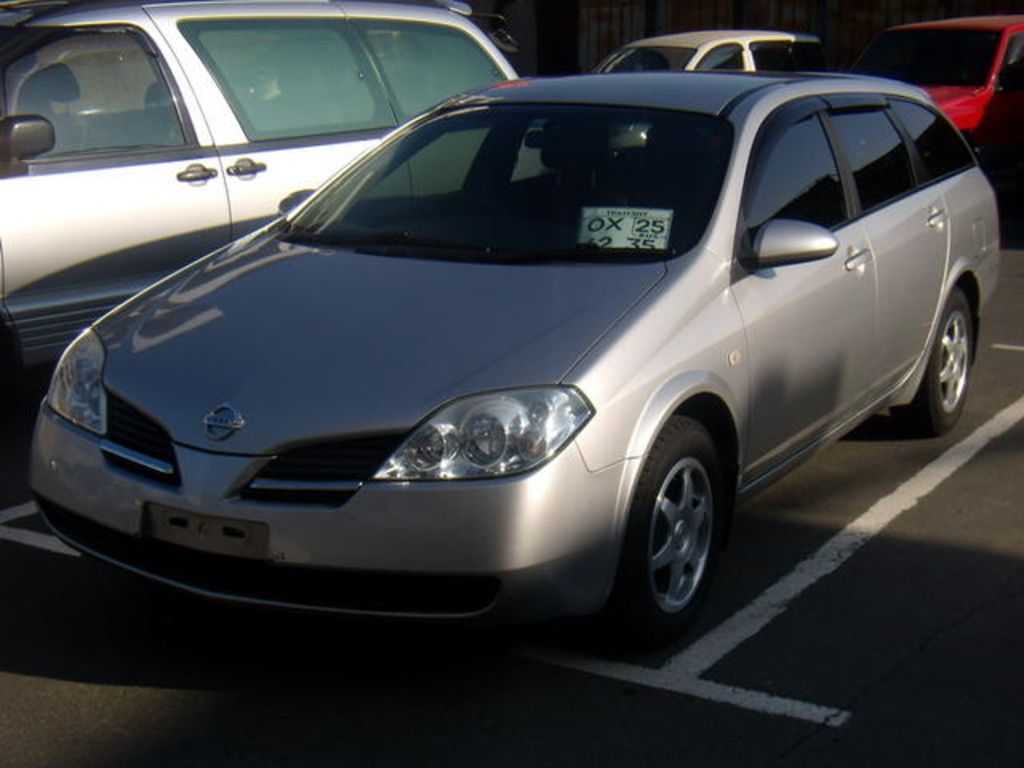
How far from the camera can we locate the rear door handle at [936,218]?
673 centimetres

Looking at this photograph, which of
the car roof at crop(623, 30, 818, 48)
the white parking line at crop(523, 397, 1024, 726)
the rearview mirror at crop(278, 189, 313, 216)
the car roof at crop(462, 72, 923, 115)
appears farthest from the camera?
the car roof at crop(623, 30, 818, 48)

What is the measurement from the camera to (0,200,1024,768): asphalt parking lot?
426cm

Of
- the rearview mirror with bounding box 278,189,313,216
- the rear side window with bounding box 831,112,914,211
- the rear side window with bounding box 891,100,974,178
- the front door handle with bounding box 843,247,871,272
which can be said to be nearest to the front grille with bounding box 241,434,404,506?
the rearview mirror with bounding box 278,189,313,216

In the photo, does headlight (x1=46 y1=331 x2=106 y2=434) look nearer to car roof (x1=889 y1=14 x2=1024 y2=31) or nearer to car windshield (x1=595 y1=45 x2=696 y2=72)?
car roof (x1=889 y1=14 x2=1024 y2=31)

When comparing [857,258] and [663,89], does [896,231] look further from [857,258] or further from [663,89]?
[663,89]

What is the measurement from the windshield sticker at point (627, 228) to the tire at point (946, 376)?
Result: 193 centimetres

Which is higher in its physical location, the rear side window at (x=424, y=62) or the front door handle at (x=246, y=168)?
the rear side window at (x=424, y=62)

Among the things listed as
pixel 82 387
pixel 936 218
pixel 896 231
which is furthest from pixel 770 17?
pixel 82 387

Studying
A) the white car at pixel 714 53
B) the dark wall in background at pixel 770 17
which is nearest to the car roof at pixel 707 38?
the white car at pixel 714 53

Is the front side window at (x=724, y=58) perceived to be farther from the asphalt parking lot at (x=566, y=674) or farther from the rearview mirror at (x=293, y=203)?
the asphalt parking lot at (x=566, y=674)

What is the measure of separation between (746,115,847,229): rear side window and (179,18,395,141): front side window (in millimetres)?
2904

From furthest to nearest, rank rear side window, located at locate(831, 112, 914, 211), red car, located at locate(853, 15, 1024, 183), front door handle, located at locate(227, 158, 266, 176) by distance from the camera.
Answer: red car, located at locate(853, 15, 1024, 183) → front door handle, located at locate(227, 158, 266, 176) → rear side window, located at locate(831, 112, 914, 211)

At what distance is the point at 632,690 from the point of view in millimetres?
4590

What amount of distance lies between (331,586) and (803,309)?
192cm
